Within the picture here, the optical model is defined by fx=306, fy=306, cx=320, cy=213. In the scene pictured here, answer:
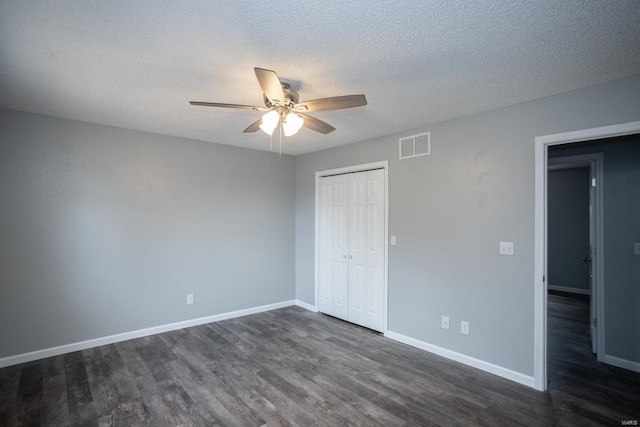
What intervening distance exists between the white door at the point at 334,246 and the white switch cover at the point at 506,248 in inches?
80.0

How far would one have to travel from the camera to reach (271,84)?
185 cm

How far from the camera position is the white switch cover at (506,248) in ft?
9.25

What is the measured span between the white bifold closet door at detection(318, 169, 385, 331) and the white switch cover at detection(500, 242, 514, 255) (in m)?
1.40

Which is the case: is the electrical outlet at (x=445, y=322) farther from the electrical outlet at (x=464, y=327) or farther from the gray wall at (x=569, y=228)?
the gray wall at (x=569, y=228)

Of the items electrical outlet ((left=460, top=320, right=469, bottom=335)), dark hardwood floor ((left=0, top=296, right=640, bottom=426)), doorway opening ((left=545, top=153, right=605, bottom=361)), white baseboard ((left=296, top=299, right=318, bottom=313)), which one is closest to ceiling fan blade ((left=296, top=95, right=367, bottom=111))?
dark hardwood floor ((left=0, top=296, right=640, bottom=426))

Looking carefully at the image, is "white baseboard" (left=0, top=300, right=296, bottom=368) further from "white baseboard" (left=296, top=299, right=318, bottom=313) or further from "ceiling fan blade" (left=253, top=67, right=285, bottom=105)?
"ceiling fan blade" (left=253, top=67, right=285, bottom=105)

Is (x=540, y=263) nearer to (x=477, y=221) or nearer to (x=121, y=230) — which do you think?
(x=477, y=221)

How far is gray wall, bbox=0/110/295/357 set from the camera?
309 centimetres

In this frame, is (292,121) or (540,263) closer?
(292,121)

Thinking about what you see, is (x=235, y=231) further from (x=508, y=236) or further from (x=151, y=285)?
(x=508, y=236)

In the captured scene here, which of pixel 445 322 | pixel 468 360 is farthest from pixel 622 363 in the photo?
pixel 445 322

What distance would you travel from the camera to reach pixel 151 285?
3838 millimetres

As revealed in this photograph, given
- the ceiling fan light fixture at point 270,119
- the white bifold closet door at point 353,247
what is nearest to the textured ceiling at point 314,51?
the ceiling fan light fixture at point 270,119

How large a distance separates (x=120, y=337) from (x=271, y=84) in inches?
138
